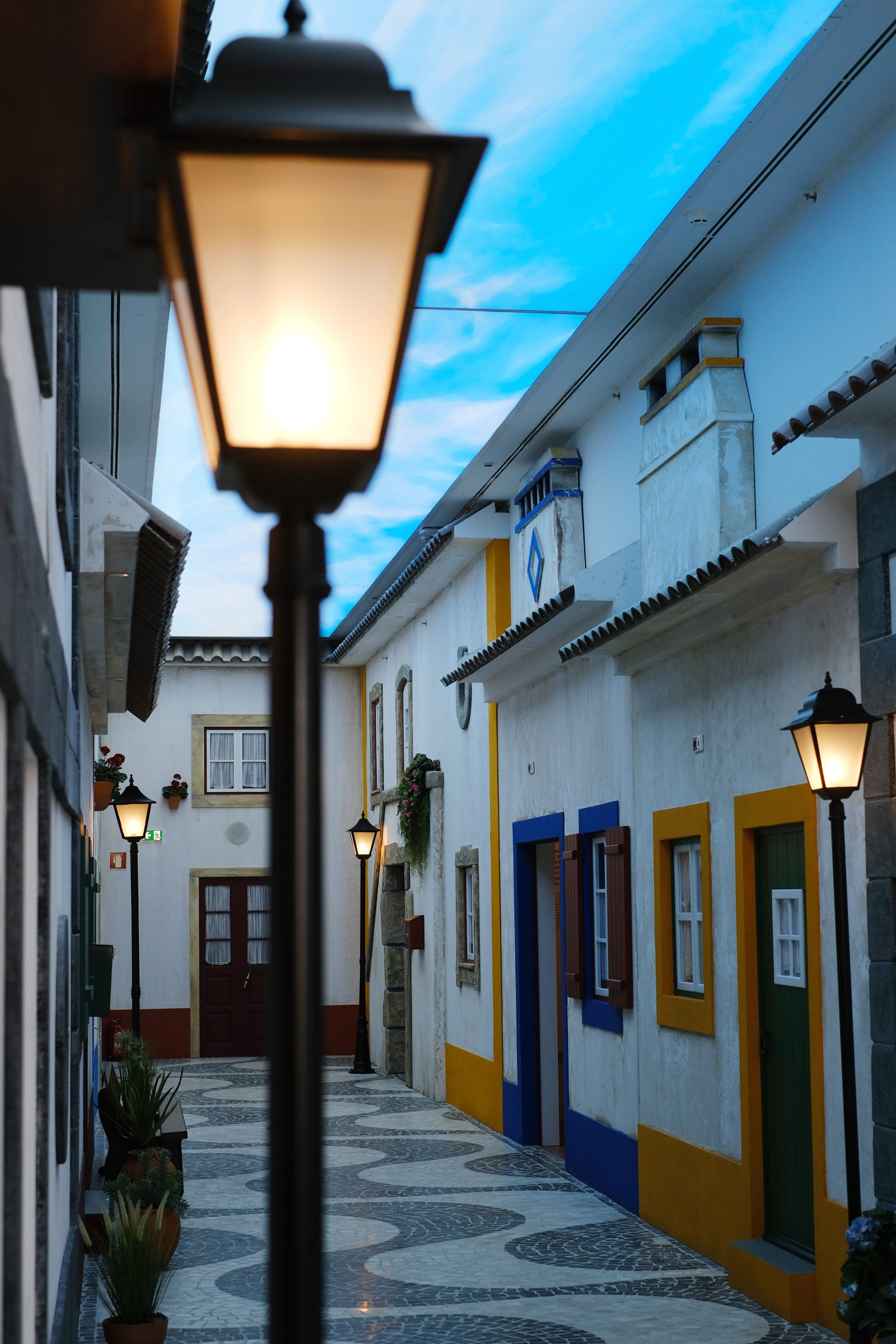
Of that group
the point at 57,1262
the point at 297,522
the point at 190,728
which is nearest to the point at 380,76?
the point at 297,522

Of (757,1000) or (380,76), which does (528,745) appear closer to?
(757,1000)

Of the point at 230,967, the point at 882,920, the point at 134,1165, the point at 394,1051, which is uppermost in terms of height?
the point at 882,920

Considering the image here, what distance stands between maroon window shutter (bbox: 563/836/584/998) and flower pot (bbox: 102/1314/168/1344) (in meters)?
5.00

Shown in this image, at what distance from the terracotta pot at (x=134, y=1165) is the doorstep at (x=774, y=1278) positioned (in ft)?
10.6

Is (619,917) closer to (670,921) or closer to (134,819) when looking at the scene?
(670,921)

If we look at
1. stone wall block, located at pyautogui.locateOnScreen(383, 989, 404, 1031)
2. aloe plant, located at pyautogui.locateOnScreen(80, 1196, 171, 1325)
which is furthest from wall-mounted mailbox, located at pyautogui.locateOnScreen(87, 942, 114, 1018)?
stone wall block, located at pyautogui.locateOnScreen(383, 989, 404, 1031)

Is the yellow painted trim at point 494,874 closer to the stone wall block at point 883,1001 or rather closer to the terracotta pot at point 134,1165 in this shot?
the terracotta pot at point 134,1165

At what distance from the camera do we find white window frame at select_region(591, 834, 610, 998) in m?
10.9

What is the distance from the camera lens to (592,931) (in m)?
11.1

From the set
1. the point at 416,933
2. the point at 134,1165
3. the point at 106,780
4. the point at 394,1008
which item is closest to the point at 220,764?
the point at 394,1008

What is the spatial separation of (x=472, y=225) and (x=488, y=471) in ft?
10.00

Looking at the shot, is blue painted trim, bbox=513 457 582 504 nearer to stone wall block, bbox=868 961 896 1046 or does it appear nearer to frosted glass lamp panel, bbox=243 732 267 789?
stone wall block, bbox=868 961 896 1046

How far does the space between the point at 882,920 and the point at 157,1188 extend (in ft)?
14.2

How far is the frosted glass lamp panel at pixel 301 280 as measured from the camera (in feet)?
4.83
